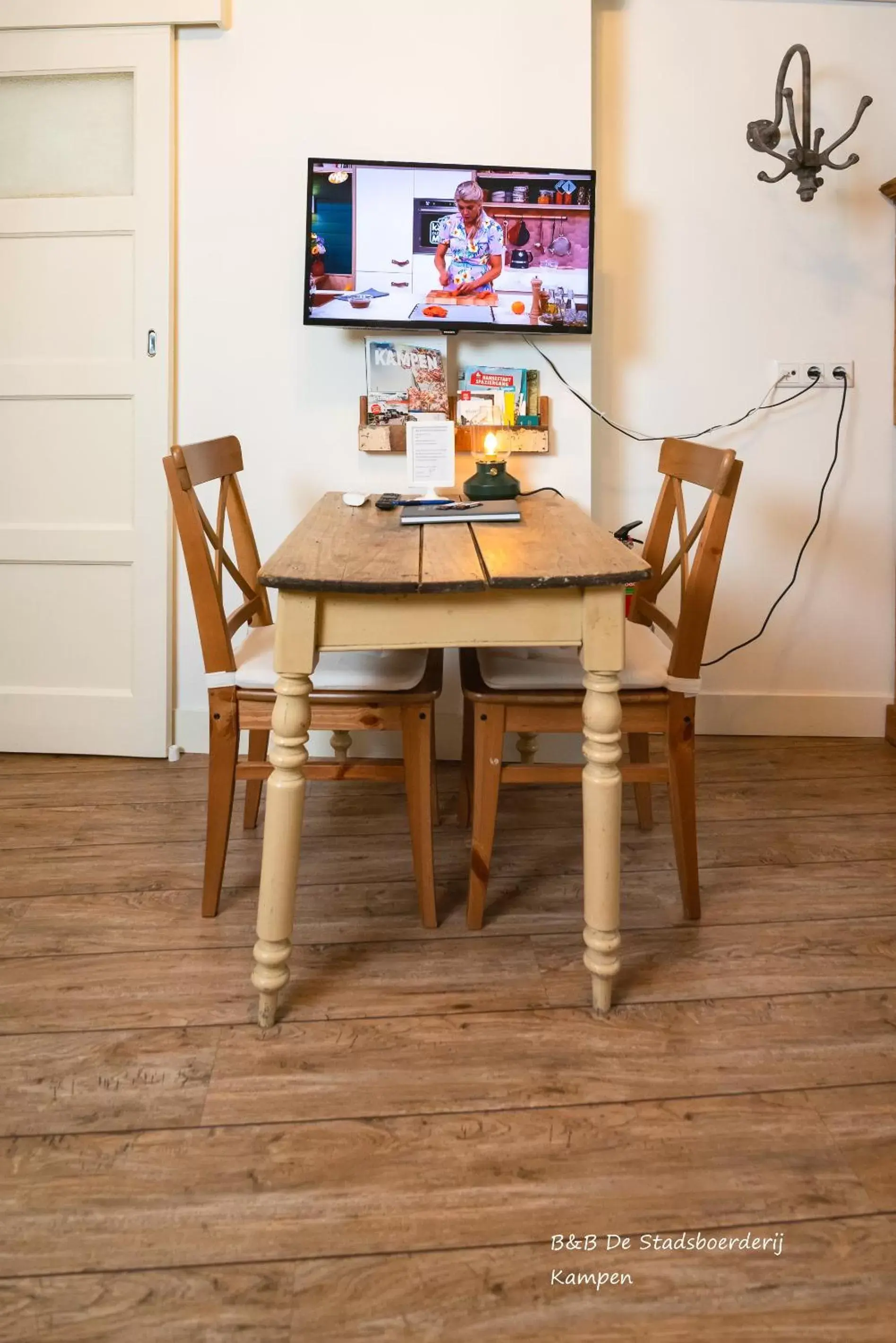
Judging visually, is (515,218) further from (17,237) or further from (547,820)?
(547,820)

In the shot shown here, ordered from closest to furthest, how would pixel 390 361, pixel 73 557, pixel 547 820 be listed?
1. pixel 547 820
2. pixel 390 361
3. pixel 73 557

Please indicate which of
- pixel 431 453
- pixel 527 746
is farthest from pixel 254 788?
pixel 431 453

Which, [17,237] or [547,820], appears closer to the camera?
[547,820]

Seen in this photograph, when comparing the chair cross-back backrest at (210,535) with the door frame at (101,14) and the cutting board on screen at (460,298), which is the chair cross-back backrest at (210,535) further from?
the door frame at (101,14)

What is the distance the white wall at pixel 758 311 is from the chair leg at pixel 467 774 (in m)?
0.87

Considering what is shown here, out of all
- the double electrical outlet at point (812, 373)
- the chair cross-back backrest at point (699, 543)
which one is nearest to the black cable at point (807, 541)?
the double electrical outlet at point (812, 373)

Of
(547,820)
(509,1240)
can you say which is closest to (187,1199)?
(509,1240)

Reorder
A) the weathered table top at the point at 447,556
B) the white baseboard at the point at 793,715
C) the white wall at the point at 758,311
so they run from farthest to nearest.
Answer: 1. the white baseboard at the point at 793,715
2. the white wall at the point at 758,311
3. the weathered table top at the point at 447,556

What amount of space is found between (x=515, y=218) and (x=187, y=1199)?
2217 mm

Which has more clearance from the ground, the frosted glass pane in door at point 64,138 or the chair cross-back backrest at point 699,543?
the frosted glass pane in door at point 64,138

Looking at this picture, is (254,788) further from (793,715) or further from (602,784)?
(793,715)

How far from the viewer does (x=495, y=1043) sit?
1.52 meters

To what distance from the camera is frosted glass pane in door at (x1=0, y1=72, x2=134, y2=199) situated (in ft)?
8.63

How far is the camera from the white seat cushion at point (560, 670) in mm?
1809
